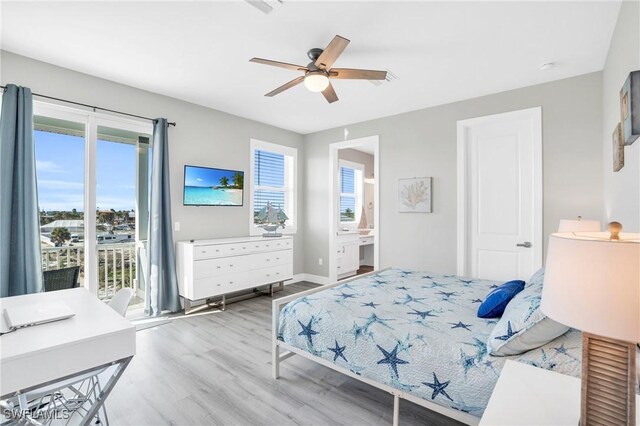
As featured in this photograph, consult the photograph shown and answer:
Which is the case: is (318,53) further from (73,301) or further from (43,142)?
(43,142)

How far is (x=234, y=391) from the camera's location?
2227 millimetres

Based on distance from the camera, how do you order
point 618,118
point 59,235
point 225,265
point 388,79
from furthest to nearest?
point 225,265
point 388,79
point 59,235
point 618,118

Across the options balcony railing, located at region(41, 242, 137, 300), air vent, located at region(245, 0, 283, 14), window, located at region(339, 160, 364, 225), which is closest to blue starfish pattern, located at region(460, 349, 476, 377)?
air vent, located at region(245, 0, 283, 14)

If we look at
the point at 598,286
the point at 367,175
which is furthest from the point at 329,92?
the point at 367,175

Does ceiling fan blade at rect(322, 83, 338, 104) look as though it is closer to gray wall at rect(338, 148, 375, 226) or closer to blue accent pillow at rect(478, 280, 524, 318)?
blue accent pillow at rect(478, 280, 524, 318)

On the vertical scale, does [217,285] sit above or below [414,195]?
below

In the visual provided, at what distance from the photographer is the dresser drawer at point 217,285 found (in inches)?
148

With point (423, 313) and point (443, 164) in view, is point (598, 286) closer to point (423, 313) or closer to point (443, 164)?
point (423, 313)

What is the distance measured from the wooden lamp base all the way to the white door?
125 inches

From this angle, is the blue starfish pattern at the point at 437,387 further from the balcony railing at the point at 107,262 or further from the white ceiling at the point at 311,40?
the balcony railing at the point at 107,262

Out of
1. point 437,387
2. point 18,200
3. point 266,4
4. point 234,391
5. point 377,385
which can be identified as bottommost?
point 234,391

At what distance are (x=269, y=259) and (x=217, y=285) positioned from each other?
88cm

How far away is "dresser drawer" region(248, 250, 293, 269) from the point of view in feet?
14.3

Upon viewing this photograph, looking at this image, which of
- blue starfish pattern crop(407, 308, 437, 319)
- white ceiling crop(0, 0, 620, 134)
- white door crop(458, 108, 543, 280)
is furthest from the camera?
white door crop(458, 108, 543, 280)
